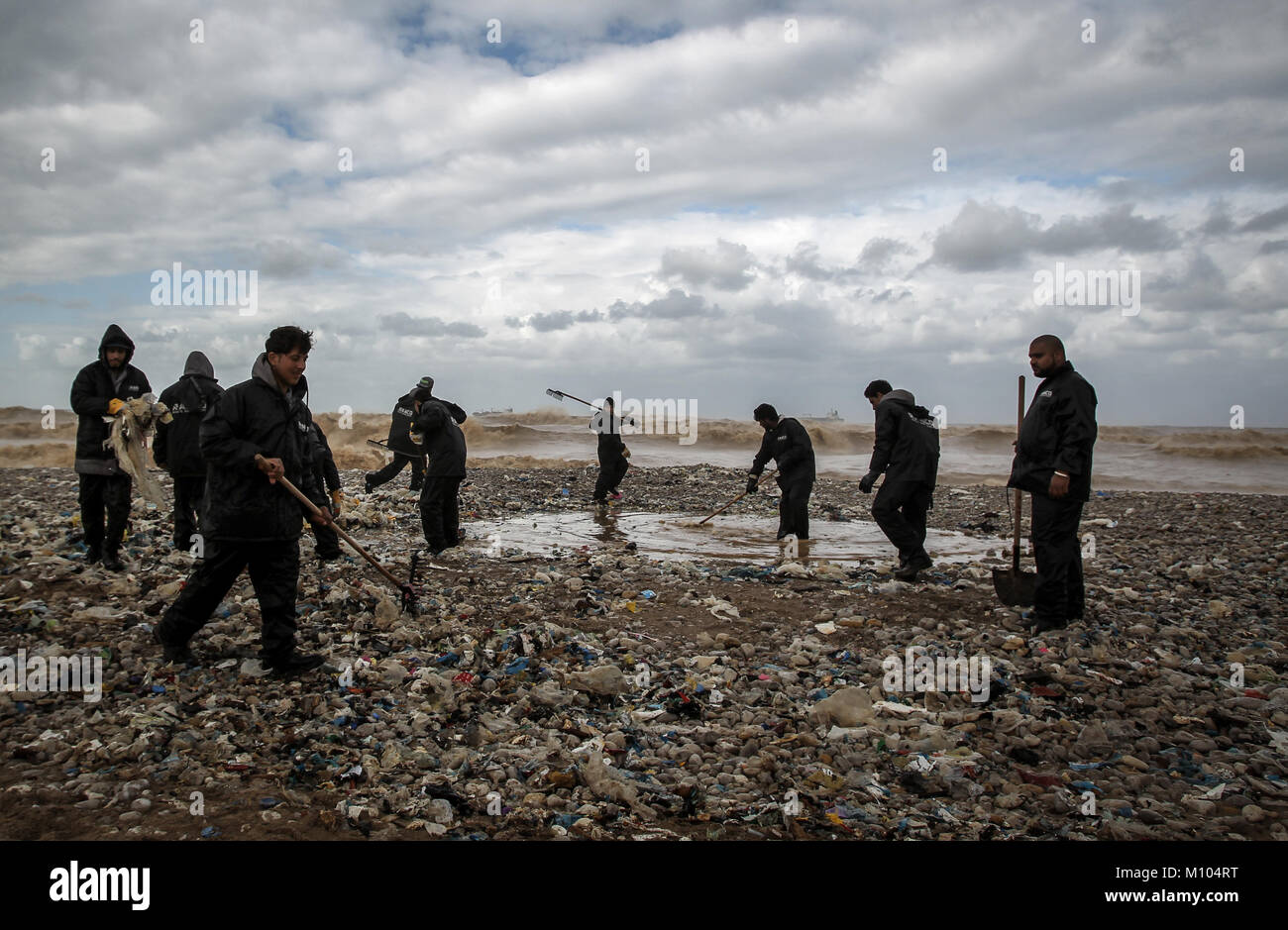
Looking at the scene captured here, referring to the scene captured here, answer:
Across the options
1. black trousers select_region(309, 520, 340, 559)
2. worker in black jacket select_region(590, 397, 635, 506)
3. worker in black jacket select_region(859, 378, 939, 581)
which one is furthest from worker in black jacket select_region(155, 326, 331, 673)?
worker in black jacket select_region(590, 397, 635, 506)

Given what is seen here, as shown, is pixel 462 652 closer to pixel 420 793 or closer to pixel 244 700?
pixel 244 700

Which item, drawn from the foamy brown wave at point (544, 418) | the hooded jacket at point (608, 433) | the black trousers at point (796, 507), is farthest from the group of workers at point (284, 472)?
the foamy brown wave at point (544, 418)

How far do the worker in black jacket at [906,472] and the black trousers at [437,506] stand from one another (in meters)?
4.71

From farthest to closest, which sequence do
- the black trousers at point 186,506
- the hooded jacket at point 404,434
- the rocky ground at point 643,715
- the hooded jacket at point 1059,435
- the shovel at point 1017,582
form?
the hooded jacket at point 404,434 < the black trousers at point 186,506 < the shovel at point 1017,582 < the hooded jacket at point 1059,435 < the rocky ground at point 643,715

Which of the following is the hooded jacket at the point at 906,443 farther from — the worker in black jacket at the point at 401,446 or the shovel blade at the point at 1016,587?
the worker in black jacket at the point at 401,446

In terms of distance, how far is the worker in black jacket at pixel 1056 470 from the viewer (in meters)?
5.62

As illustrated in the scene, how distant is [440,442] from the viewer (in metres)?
9.20

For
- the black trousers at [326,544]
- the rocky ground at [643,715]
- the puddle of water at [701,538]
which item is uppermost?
the black trousers at [326,544]

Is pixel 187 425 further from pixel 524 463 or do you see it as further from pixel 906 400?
pixel 524 463

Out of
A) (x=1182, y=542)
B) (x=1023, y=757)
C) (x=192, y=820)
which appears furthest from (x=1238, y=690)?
(x=1182, y=542)

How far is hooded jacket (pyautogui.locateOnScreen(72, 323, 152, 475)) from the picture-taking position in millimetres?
6844

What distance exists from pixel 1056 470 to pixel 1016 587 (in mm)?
1410

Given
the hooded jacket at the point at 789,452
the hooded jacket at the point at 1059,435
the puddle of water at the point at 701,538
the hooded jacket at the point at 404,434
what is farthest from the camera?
the hooded jacket at the point at 404,434

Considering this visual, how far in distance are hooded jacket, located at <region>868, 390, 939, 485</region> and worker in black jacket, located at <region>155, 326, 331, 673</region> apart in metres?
5.46
